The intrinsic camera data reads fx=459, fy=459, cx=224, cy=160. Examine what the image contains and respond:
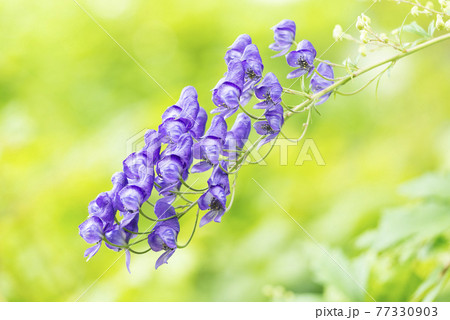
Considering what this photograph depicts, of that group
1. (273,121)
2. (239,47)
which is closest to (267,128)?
(273,121)

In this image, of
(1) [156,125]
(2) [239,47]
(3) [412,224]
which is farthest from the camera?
(1) [156,125]

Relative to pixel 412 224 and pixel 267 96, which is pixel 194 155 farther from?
pixel 412 224

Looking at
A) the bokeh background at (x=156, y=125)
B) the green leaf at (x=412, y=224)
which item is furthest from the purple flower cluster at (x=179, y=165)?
the bokeh background at (x=156, y=125)

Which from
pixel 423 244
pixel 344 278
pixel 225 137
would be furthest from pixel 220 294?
pixel 225 137

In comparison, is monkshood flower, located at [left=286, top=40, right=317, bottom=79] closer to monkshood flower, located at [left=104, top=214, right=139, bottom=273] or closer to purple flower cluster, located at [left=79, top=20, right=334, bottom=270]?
purple flower cluster, located at [left=79, top=20, right=334, bottom=270]

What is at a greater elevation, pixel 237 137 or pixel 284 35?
pixel 284 35

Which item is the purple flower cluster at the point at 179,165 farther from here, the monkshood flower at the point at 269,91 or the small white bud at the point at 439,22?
the small white bud at the point at 439,22

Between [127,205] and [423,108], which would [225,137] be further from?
[423,108]
